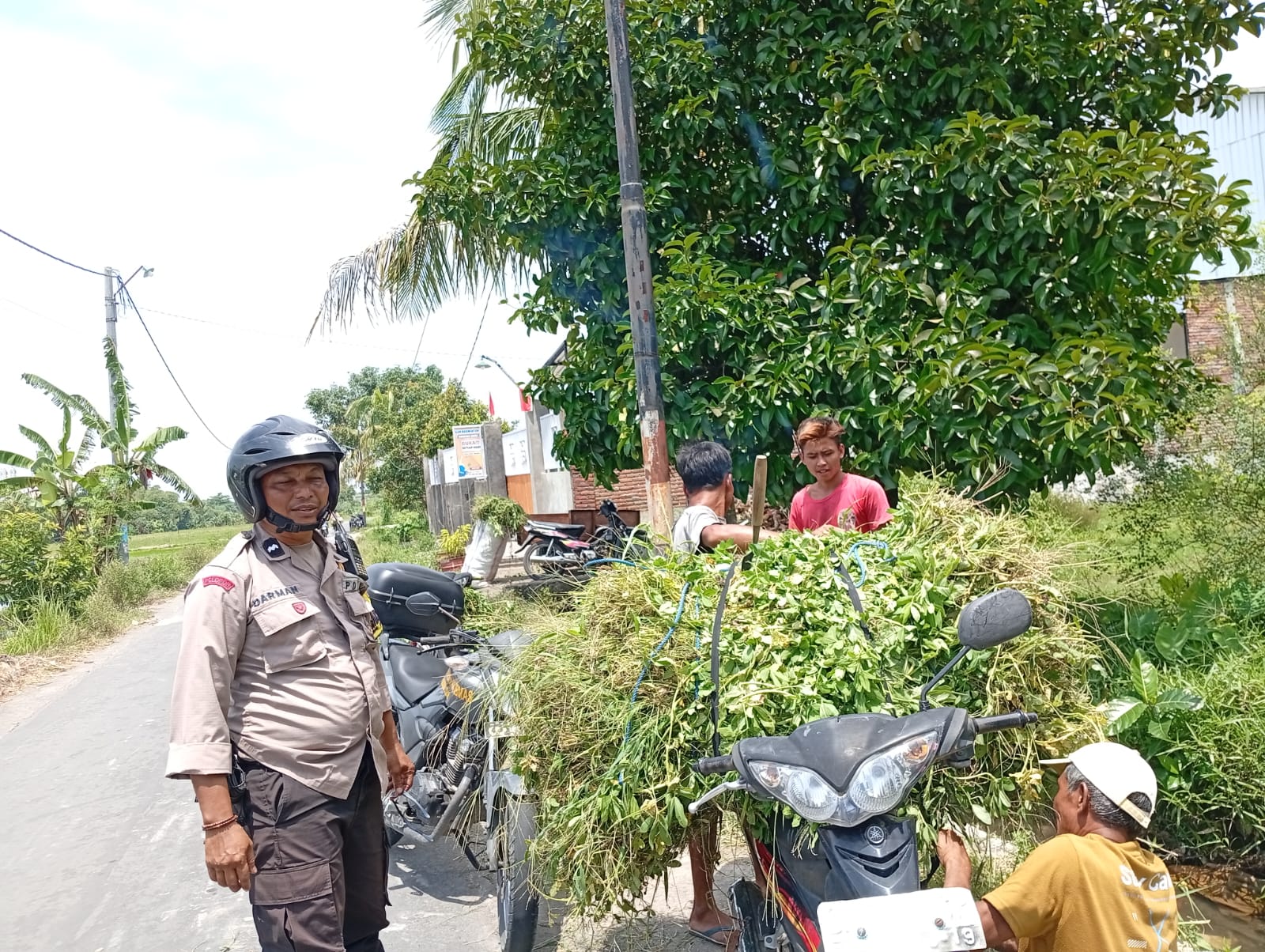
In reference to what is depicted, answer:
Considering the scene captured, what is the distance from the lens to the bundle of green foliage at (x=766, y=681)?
96.8 inches

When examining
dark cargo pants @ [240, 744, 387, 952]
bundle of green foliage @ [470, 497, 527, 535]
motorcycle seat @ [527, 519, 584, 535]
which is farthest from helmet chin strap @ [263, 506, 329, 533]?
bundle of green foliage @ [470, 497, 527, 535]

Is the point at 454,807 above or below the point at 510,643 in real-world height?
below

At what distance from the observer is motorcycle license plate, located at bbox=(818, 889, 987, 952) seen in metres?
1.85

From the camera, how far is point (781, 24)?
5.57 metres

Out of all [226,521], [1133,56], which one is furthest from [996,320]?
[226,521]

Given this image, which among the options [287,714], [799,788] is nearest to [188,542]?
[287,714]

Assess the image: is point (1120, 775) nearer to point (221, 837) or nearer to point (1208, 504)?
point (221, 837)

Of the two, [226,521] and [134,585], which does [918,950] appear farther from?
[226,521]

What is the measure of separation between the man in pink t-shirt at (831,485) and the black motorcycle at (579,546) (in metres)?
0.85

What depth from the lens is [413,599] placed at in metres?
4.94

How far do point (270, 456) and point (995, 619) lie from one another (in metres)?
2.06

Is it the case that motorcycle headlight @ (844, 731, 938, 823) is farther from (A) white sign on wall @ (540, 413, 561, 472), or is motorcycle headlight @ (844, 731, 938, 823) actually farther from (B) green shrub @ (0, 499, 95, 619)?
(B) green shrub @ (0, 499, 95, 619)

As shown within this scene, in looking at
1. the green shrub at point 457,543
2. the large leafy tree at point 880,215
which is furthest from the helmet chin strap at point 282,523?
the green shrub at point 457,543

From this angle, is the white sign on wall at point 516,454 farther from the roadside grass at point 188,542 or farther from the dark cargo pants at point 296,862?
the dark cargo pants at point 296,862
